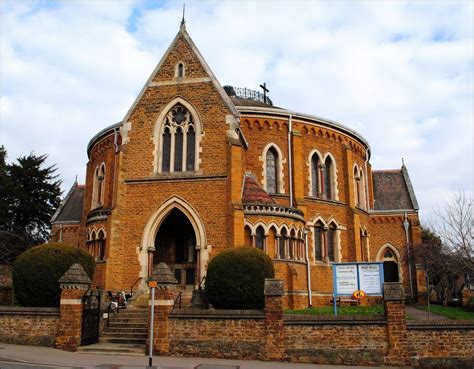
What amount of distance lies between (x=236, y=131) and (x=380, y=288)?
10730 millimetres

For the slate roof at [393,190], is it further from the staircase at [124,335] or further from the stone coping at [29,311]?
the stone coping at [29,311]

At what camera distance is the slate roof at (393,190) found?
3441 centimetres

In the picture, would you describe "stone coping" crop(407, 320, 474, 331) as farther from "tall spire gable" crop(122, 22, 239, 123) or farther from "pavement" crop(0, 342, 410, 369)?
"tall spire gable" crop(122, 22, 239, 123)

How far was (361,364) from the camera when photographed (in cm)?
1396

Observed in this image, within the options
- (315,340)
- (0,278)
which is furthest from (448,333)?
(0,278)

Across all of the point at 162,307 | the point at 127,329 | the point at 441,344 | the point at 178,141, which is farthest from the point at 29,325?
the point at 441,344

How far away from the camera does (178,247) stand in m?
24.9

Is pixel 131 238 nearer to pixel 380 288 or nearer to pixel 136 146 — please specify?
pixel 136 146

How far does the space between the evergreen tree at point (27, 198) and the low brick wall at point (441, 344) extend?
2683 cm

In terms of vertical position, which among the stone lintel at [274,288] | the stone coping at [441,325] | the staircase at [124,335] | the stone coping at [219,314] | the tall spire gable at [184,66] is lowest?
the staircase at [124,335]

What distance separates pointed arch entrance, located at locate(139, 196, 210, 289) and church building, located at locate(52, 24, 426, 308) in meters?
0.05

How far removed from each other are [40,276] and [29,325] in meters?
1.88

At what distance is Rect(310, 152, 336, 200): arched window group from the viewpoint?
2988 cm

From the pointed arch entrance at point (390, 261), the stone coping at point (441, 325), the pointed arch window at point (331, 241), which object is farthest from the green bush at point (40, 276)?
the pointed arch entrance at point (390, 261)
